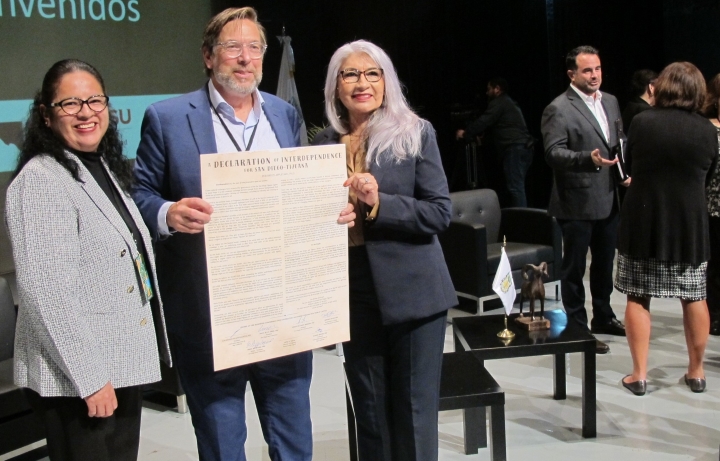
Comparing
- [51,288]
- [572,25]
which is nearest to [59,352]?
[51,288]

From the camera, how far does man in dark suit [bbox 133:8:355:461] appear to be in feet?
6.98

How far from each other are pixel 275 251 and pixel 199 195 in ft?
0.90

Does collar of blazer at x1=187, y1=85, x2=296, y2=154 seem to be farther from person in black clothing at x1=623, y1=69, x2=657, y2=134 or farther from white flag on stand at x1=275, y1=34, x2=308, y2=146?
person in black clothing at x1=623, y1=69, x2=657, y2=134

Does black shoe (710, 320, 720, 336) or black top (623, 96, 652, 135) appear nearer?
black shoe (710, 320, 720, 336)

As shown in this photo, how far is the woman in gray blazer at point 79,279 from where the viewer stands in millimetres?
1850

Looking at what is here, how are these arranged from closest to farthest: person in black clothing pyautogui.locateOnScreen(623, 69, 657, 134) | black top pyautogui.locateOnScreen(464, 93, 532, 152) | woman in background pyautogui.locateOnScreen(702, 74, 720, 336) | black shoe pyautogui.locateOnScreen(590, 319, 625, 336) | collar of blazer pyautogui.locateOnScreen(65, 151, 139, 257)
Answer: collar of blazer pyautogui.locateOnScreen(65, 151, 139, 257), woman in background pyautogui.locateOnScreen(702, 74, 720, 336), black shoe pyautogui.locateOnScreen(590, 319, 625, 336), person in black clothing pyautogui.locateOnScreen(623, 69, 657, 134), black top pyautogui.locateOnScreen(464, 93, 532, 152)

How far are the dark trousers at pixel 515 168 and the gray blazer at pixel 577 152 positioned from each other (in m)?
3.57

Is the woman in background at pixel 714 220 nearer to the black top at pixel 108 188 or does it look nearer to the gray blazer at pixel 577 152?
the gray blazer at pixel 577 152

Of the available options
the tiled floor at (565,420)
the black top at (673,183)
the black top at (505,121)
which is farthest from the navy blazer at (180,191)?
the black top at (505,121)

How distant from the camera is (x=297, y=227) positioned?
2.08 metres

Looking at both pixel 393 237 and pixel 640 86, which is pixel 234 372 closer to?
pixel 393 237

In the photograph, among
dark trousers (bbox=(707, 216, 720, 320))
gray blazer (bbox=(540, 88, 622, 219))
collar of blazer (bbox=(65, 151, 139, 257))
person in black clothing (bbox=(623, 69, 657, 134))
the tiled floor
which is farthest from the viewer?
person in black clothing (bbox=(623, 69, 657, 134))

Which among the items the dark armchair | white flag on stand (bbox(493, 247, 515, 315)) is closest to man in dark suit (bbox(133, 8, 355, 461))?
white flag on stand (bbox(493, 247, 515, 315))

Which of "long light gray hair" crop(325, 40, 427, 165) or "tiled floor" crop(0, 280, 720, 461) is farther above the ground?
"long light gray hair" crop(325, 40, 427, 165)
